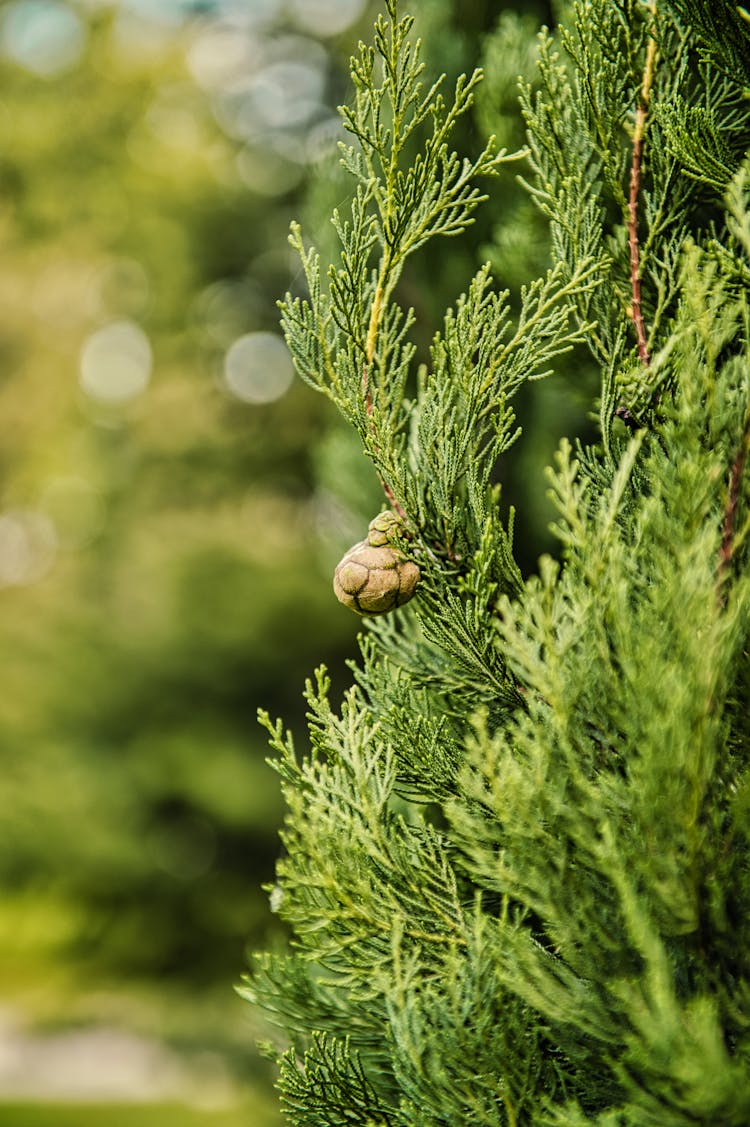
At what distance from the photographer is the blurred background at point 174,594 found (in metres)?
9.52

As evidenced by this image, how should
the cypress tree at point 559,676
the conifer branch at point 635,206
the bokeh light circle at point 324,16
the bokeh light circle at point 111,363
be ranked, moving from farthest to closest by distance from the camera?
the bokeh light circle at point 111,363
the bokeh light circle at point 324,16
the conifer branch at point 635,206
the cypress tree at point 559,676

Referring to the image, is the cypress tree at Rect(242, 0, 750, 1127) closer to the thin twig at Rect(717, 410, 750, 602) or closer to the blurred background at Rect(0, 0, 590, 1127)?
the thin twig at Rect(717, 410, 750, 602)

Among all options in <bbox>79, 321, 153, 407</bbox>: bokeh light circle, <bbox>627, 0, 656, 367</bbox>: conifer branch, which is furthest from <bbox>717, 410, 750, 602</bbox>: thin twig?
<bbox>79, 321, 153, 407</bbox>: bokeh light circle

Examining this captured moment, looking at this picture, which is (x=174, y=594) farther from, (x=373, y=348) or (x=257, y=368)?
(x=373, y=348)

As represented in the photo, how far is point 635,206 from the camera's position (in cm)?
189

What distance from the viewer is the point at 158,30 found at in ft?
35.5

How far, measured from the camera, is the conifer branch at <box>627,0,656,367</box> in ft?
6.06

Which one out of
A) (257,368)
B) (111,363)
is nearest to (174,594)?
(257,368)

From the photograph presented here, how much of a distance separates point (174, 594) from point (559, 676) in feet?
27.8

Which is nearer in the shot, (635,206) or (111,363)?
(635,206)

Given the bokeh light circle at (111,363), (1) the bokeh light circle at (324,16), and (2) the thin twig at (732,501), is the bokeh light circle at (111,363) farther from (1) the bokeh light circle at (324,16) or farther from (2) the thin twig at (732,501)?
(2) the thin twig at (732,501)

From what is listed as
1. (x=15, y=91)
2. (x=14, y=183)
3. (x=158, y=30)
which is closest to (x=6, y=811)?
(x=14, y=183)

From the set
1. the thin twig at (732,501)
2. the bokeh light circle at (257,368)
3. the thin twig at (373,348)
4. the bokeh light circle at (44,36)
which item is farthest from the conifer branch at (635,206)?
the bokeh light circle at (44,36)

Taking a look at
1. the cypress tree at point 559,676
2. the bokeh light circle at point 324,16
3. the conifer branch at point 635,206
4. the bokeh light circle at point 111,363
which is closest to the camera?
the cypress tree at point 559,676
